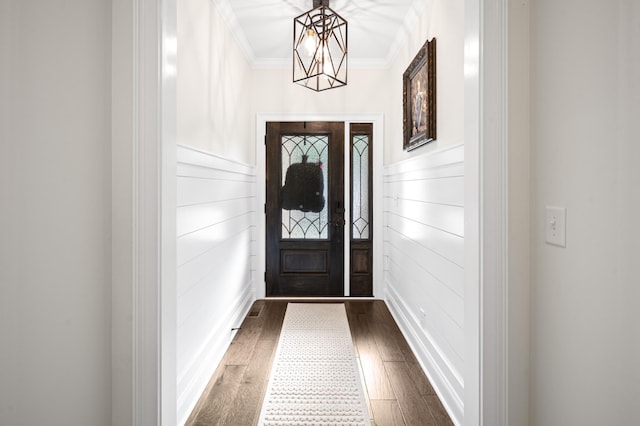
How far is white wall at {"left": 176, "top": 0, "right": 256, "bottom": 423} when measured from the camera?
6.33ft

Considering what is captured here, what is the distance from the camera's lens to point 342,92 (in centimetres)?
402

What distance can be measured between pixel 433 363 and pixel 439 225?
851 mm

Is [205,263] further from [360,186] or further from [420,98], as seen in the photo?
[360,186]

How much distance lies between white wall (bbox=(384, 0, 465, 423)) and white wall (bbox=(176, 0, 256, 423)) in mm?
1396

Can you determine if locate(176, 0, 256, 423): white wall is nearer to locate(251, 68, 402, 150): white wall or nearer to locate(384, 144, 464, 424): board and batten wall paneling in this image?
locate(251, 68, 402, 150): white wall

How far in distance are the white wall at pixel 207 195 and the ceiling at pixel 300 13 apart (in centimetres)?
18
